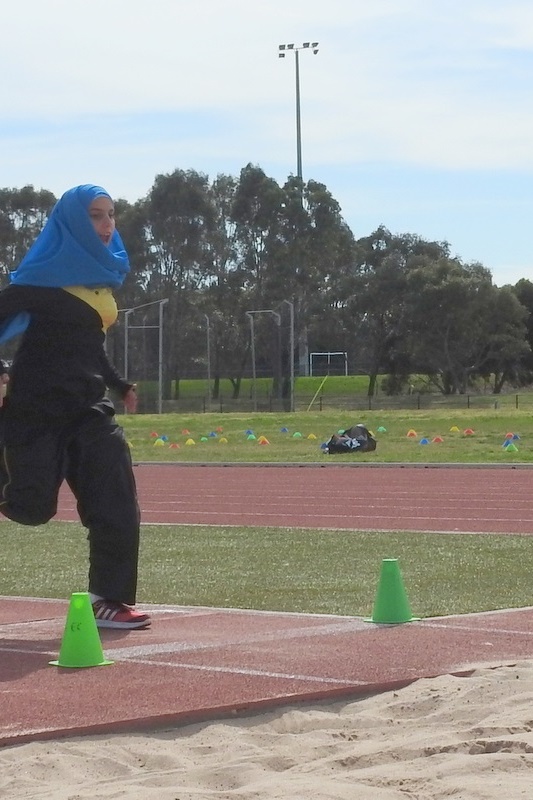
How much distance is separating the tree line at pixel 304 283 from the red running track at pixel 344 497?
42822mm

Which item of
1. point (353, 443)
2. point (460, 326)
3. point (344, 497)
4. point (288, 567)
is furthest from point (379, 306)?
point (288, 567)

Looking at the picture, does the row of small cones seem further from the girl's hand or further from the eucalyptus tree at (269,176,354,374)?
the eucalyptus tree at (269,176,354,374)

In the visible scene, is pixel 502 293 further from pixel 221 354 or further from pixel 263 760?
pixel 263 760

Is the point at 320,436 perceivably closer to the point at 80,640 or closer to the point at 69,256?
the point at 69,256

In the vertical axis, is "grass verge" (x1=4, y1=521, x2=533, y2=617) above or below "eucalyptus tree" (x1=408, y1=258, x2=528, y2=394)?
below

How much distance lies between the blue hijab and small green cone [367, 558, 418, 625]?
2.15 m

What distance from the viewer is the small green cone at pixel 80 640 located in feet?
21.0

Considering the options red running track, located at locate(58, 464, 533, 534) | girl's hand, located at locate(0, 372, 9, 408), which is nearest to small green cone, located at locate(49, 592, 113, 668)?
girl's hand, located at locate(0, 372, 9, 408)

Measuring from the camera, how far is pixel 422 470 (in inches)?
1041

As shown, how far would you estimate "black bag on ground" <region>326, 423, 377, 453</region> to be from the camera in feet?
105

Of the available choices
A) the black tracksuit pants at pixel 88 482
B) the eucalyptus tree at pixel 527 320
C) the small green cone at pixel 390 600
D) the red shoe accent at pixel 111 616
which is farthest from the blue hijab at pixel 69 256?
the eucalyptus tree at pixel 527 320

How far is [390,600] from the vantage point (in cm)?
775

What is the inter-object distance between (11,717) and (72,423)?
2288 mm

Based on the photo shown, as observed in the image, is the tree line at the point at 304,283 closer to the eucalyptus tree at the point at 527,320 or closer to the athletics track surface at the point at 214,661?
the eucalyptus tree at the point at 527,320
